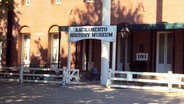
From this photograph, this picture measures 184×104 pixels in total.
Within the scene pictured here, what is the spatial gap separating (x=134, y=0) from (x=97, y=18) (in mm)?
2841

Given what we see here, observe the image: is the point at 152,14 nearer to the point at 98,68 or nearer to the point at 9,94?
the point at 98,68

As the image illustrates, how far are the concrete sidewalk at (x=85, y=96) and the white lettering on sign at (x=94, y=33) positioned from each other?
2.83 metres

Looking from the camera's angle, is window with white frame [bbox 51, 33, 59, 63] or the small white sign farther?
window with white frame [bbox 51, 33, 59, 63]

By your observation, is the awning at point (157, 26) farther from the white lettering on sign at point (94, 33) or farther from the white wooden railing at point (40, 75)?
the white wooden railing at point (40, 75)

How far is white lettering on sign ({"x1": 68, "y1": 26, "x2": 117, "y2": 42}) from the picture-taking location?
22469 mm

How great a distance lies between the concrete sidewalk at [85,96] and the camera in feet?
53.2

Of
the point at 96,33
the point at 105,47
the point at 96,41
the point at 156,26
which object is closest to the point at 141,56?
the point at 156,26

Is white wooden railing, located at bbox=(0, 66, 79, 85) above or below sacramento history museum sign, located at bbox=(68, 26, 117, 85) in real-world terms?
below

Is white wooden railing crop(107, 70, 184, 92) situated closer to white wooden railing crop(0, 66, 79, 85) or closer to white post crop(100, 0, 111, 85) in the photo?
white post crop(100, 0, 111, 85)

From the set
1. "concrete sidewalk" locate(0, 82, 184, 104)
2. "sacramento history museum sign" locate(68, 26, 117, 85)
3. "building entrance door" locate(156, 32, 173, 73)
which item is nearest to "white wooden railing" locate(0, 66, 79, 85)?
"sacramento history museum sign" locate(68, 26, 117, 85)

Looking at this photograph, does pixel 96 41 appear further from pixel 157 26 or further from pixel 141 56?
pixel 157 26

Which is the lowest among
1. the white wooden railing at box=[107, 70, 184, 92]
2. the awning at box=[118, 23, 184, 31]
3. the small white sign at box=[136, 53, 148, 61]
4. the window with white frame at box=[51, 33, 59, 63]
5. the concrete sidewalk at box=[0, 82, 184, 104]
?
the concrete sidewalk at box=[0, 82, 184, 104]

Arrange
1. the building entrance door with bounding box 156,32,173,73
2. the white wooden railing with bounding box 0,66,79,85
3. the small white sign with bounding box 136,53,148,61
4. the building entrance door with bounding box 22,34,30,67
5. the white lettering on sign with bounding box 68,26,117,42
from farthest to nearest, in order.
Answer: the building entrance door with bounding box 22,34,30,67
the small white sign with bounding box 136,53,148,61
the building entrance door with bounding box 156,32,173,73
the white wooden railing with bounding box 0,66,79,85
the white lettering on sign with bounding box 68,26,117,42

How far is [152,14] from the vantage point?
25.9 metres
